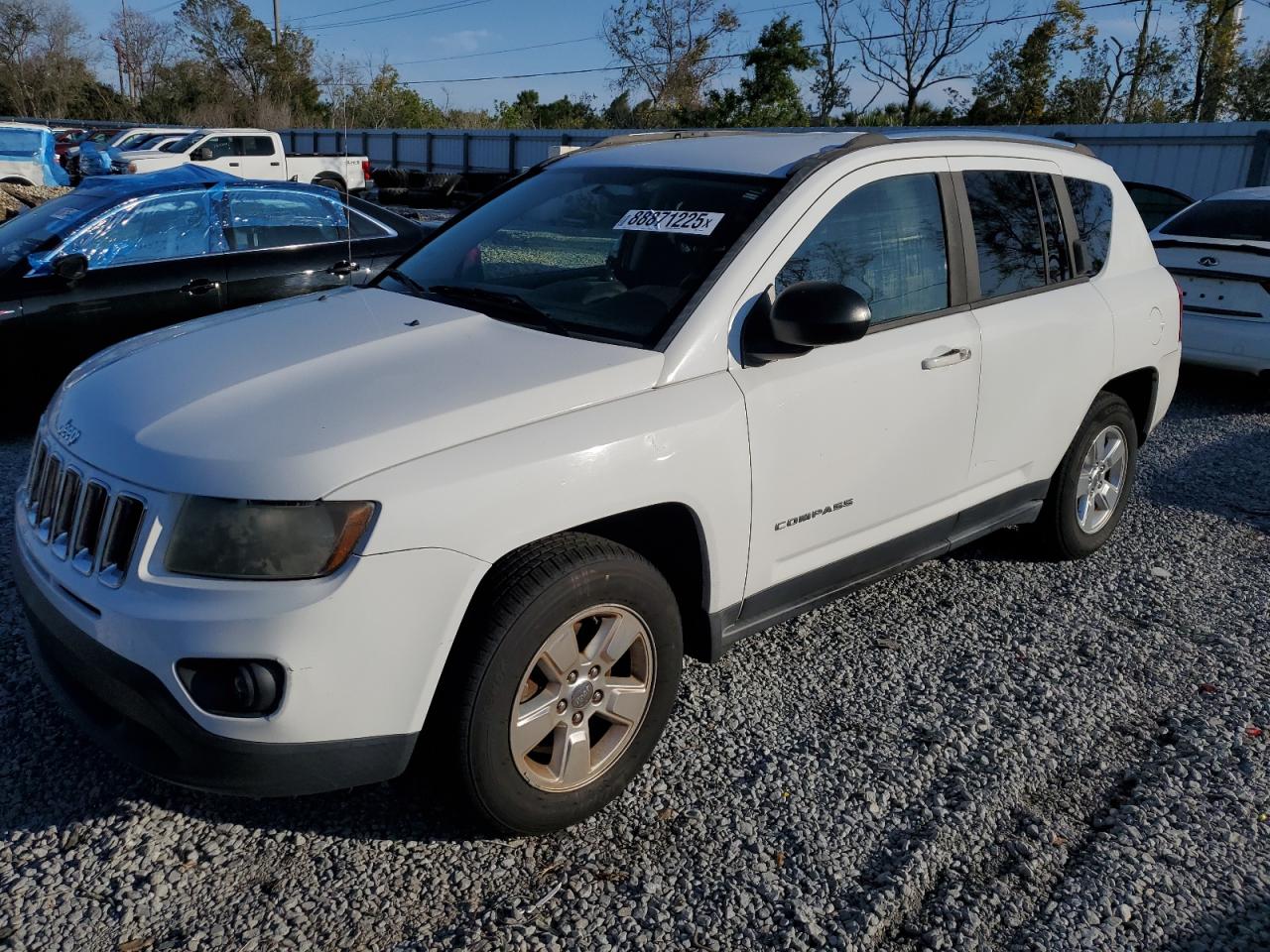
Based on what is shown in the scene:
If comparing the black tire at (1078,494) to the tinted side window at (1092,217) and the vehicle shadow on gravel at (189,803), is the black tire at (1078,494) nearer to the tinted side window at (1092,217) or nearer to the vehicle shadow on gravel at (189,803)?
the tinted side window at (1092,217)

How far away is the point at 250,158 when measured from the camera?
79.6 feet

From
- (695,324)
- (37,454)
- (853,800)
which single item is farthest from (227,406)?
(853,800)

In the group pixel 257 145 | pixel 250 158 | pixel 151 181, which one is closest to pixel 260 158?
pixel 250 158

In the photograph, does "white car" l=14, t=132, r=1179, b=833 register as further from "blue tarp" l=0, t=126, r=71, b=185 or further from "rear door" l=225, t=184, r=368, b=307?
"blue tarp" l=0, t=126, r=71, b=185

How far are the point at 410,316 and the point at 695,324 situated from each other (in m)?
0.93

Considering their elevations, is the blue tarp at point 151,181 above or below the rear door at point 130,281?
above

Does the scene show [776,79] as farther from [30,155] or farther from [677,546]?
[677,546]

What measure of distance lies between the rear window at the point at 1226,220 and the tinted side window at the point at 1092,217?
4.36 metres

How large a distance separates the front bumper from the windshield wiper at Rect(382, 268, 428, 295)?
1.61 meters

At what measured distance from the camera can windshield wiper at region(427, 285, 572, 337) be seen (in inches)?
124

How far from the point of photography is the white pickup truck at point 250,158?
76.3 ft

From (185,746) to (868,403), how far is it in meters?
2.17

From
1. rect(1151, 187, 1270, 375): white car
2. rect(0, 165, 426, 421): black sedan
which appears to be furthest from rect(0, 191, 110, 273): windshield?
rect(1151, 187, 1270, 375): white car

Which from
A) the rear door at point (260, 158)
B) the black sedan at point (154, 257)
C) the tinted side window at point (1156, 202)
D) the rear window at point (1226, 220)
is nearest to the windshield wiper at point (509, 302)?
the black sedan at point (154, 257)
